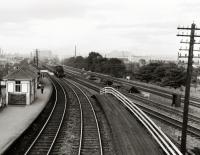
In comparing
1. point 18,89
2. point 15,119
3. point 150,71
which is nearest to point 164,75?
point 150,71

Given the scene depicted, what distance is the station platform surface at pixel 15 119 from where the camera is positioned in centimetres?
1487

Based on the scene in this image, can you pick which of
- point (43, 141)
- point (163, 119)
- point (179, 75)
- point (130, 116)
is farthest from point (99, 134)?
point (179, 75)

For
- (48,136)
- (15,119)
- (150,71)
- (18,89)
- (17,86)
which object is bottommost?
(48,136)

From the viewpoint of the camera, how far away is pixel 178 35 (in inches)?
567

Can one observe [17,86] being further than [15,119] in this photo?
Yes

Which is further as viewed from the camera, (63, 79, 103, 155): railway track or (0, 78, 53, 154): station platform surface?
(0, 78, 53, 154): station platform surface

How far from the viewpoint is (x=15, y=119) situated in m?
19.7

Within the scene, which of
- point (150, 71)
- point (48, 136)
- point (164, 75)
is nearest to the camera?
point (48, 136)

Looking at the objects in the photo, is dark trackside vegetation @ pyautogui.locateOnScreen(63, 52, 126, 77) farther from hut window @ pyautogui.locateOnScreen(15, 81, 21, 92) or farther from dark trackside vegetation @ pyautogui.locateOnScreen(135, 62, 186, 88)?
hut window @ pyautogui.locateOnScreen(15, 81, 21, 92)

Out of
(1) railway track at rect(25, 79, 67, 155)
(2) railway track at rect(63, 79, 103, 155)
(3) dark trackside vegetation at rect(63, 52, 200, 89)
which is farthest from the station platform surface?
(3) dark trackside vegetation at rect(63, 52, 200, 89)

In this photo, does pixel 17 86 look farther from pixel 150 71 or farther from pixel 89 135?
pixel 150 71

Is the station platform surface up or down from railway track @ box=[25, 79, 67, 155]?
up

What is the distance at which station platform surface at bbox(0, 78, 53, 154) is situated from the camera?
585 inches

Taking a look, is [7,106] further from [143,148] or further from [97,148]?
[143,148]
